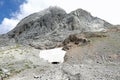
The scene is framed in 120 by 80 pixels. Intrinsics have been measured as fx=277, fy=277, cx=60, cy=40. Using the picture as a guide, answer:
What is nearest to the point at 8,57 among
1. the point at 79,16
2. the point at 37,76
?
the point at 37,76

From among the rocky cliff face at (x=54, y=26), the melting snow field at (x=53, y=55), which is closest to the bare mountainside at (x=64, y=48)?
the rocky cliff face at (x=54, y=26)

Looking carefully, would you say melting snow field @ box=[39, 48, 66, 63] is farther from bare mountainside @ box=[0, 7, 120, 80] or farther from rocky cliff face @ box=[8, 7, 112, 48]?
rocky cliff face @ box=[8, 7, 112, 48]

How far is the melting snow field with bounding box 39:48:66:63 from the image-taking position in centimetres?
5372

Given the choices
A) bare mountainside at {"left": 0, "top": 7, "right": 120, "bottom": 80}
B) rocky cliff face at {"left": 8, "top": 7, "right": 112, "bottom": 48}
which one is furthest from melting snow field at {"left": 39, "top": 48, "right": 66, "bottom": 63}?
rocky cliff face at {"left": 8, "top": 7, "right": 112, "bottom": 48}

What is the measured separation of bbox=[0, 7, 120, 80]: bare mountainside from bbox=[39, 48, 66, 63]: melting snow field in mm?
1199

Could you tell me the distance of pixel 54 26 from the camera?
268ft

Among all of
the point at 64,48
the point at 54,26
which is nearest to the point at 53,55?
the point at 64,48

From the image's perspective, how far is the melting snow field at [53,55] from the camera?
53.7 metres

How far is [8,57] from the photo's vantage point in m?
53.0

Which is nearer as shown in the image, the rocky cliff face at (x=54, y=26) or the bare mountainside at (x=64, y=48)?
the bare mountainside at (x=64, y=48)

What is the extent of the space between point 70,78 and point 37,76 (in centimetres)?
521

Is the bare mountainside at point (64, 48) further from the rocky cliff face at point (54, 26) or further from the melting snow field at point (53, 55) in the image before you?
the melting snow field at point (53, 55)

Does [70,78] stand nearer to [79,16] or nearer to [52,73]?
[52,73]

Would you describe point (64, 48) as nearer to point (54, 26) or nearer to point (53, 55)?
point (53, 55)
